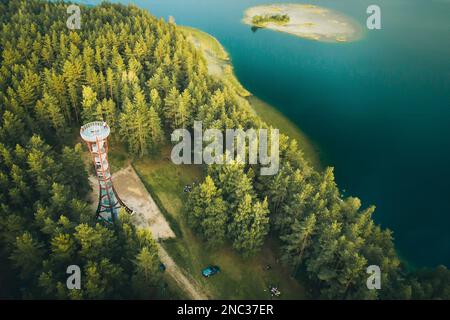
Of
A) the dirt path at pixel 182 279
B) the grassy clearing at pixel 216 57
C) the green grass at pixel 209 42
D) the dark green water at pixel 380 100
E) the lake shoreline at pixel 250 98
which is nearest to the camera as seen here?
the dirt path at pixel 182 279

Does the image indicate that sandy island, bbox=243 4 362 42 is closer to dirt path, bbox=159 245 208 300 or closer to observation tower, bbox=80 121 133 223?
observation tower, bbox=80 121 133 223

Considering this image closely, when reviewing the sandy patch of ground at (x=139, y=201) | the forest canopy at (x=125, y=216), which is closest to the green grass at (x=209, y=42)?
the forest canopy at (x=125, y=216)

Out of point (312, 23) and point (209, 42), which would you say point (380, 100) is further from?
point (209, 42)

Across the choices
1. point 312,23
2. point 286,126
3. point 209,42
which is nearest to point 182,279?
point 286,126

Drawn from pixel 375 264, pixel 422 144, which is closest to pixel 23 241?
pixel 375 264

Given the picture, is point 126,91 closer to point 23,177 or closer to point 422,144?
point 23,177

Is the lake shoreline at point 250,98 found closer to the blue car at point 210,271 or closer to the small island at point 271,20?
the small island at point 271,20
